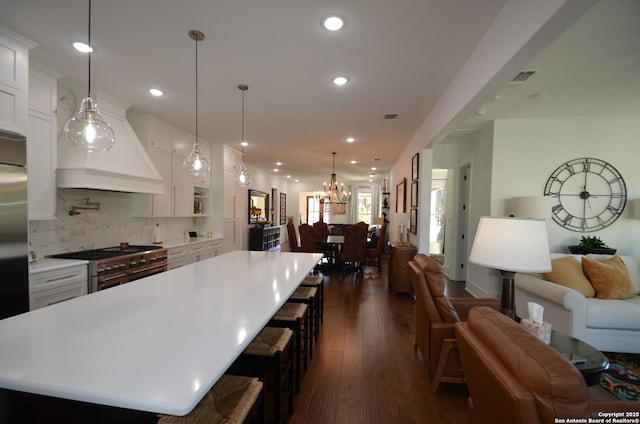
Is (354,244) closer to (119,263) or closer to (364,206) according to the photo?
(119,263)

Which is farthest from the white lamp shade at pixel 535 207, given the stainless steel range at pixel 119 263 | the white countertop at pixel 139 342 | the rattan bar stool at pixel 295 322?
the stainless steel range at pixel 119 263

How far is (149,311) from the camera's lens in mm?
1452

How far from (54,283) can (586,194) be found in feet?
21.2

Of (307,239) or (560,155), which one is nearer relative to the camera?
(560,155)

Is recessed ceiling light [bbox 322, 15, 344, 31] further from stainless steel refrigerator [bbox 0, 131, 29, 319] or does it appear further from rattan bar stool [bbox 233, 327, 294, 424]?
stainless steel refrigerator [bbox 0, 131, 29, 319]

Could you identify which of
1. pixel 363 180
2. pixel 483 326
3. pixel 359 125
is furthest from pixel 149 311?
pixel 363 180

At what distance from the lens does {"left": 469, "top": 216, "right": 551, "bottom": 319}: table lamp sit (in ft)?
5.14

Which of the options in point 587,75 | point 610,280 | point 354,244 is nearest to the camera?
point 587,75

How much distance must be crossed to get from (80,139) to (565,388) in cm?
276

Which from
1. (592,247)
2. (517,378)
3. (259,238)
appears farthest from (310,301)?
(259,238)

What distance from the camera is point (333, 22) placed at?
1.94m

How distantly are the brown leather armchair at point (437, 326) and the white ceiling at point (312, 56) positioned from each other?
182cm

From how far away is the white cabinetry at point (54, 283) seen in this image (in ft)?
7.65

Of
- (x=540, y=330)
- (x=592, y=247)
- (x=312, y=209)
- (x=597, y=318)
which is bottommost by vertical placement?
(x=597, y=318)
